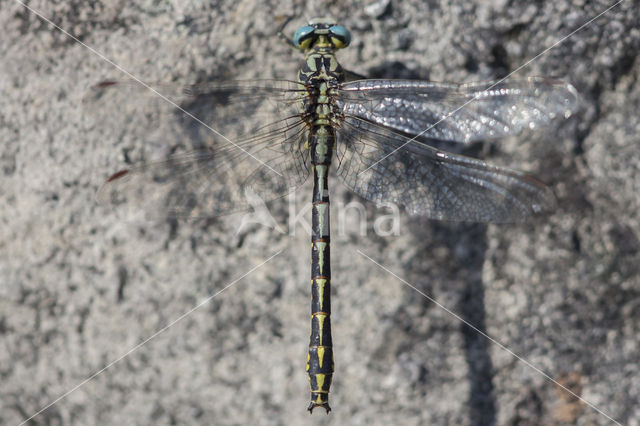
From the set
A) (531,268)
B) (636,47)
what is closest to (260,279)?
(531,268)

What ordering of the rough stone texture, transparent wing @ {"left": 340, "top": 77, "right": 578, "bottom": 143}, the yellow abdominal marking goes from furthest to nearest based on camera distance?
the rough stone texture < the yellow abdominal marking < transparent wing @ {"left": 340, "top": 77, "right": 578, "bottom": 143}

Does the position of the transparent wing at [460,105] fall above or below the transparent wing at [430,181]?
above

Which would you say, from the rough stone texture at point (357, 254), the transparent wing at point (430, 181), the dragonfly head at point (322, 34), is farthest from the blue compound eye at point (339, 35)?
the transparent wing at point (430, 181)

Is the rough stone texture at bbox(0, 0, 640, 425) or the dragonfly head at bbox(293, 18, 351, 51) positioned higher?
the dragonfly head at bbox(293, 18, 351, 51)

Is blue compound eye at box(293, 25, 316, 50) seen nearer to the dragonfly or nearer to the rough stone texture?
the dragonfly

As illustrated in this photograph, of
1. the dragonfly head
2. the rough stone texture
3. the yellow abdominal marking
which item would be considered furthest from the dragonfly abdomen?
the dragonfly head

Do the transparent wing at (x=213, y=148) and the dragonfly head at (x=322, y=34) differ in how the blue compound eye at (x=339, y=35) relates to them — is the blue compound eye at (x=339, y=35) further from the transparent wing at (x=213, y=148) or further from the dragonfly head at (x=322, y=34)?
the transparent wing at (x=213, y=148)

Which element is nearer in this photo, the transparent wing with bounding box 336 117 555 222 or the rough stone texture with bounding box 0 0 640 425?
the transparent wing with bounding box 336 117 555 222
